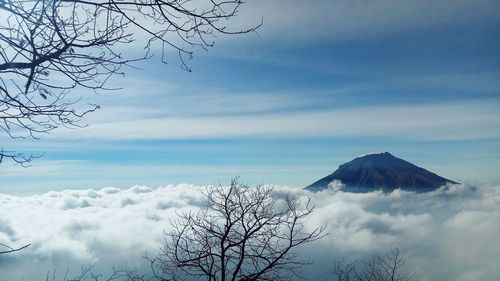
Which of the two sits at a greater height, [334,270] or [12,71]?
[12,71]

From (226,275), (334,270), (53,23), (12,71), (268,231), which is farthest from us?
(334,270)

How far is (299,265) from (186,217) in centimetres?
279

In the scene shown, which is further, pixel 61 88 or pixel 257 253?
pixel 257 253

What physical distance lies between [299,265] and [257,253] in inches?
39.0

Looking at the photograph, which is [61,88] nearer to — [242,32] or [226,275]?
[242,32]

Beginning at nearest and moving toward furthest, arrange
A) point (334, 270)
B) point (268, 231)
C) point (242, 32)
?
point (242, 32) → point (268, 231) → point (334, 270)

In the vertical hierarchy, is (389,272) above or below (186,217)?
below

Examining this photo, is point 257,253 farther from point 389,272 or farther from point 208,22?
point 389,272

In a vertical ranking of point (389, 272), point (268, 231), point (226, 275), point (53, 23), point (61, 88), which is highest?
point (53, 23)

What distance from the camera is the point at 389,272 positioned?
70.1 feet

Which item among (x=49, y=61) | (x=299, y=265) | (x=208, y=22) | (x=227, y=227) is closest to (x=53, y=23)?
(x=49, y=61)

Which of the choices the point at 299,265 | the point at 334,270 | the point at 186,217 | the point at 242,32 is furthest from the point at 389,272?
the point at 242,32

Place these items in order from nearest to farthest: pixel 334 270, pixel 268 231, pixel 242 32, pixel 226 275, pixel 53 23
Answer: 1. pixel 53 23
2. pixel 242 32
3. pixel 226 275
4. pixel 268 231
5. pixel 334 270

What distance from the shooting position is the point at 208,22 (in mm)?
4496
